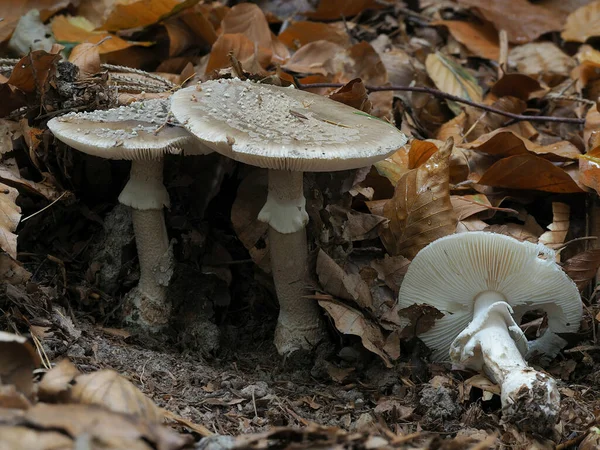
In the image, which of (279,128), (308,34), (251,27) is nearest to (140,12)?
(251,27)

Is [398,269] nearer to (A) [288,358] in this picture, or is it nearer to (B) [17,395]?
(A) [288,358]

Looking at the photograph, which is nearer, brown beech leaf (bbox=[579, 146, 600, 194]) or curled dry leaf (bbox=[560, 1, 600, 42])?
brown beech leaf (bbox=[579, 146, 600, 194])

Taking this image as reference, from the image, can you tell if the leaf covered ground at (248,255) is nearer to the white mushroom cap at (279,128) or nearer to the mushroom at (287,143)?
the mushroom at (287,143)

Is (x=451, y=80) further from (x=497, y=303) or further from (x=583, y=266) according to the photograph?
(x=497, y=303)

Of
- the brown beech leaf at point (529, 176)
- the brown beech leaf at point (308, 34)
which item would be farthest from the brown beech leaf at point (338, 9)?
the brown beech leaf at point (529, 176)

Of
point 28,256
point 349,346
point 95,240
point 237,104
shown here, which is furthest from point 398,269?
point 28,256

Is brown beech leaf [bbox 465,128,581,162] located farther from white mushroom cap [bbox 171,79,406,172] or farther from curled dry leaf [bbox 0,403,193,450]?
curled dry leaf [bbox 0,403,193,450]

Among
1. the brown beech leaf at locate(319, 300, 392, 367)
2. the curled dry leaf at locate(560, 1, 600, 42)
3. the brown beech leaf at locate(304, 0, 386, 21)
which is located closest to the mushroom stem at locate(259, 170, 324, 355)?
the brown beech leaf at locate(319, 300, 392, 367)
